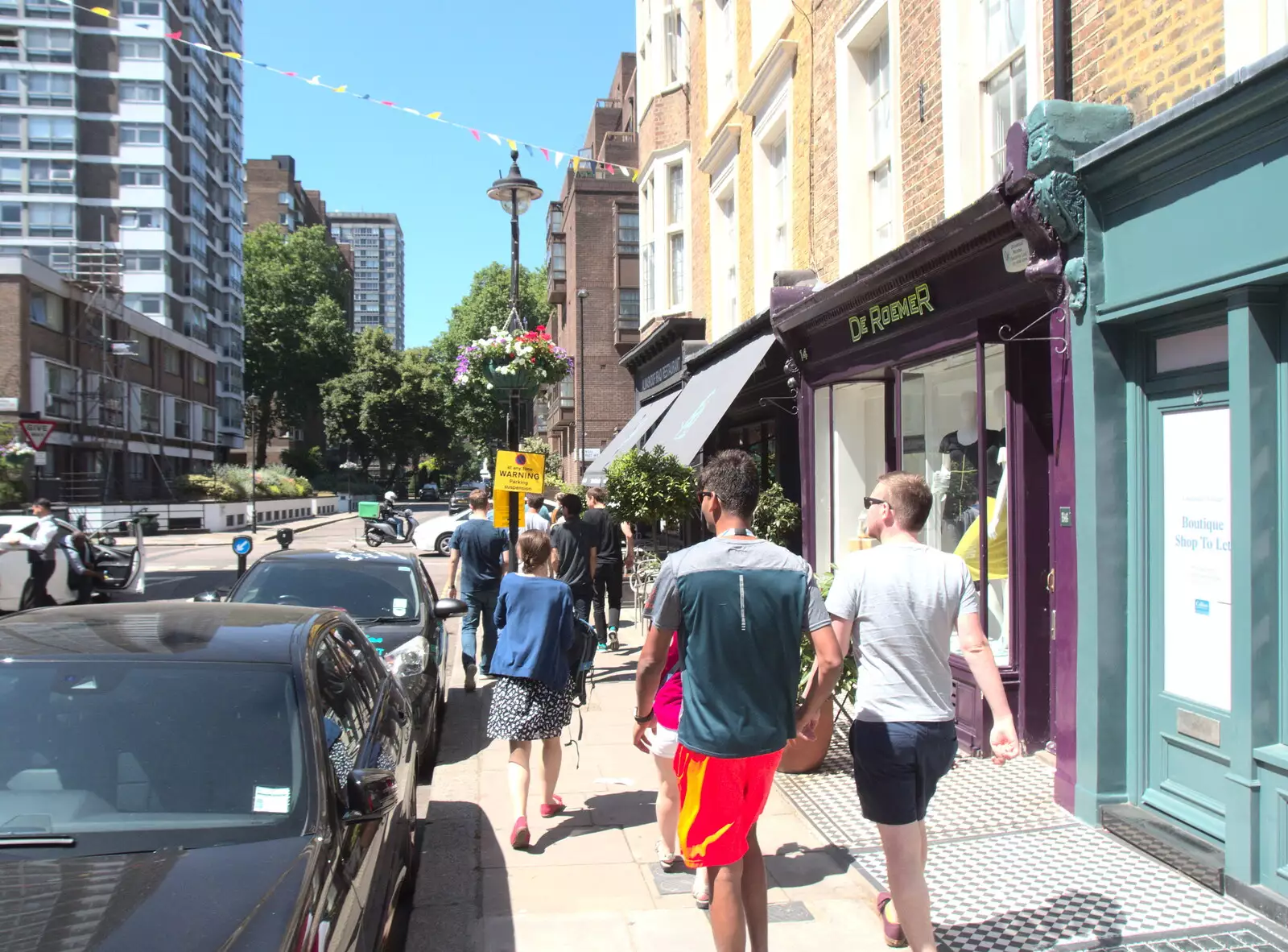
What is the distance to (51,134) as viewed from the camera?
57656 millimetres

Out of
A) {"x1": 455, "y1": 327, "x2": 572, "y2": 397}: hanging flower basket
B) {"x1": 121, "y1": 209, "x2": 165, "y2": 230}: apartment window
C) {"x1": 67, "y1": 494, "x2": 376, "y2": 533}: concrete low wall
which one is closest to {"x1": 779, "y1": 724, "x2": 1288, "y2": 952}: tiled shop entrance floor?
{"x1": 455, "y1": 327, "x2": 572, "y2": 397}: hanging flower basket

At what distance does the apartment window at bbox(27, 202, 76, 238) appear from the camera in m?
57.7

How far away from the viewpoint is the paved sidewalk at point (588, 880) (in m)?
4.16

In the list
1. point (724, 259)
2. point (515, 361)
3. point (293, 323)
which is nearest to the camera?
point (515, 361)

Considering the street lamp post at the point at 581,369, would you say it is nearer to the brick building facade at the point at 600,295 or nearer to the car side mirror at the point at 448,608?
the brick building facade at the point at 600,295

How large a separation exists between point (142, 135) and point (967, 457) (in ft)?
213

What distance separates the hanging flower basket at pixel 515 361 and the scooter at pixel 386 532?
16.9m

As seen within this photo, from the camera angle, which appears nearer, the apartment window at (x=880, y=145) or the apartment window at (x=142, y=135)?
the apartment window at (x=880, y=145)

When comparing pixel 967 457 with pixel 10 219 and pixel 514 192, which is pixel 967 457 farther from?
pixel 10 219

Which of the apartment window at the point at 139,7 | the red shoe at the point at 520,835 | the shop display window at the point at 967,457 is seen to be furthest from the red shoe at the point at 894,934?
the apartment window at the point at 139,7

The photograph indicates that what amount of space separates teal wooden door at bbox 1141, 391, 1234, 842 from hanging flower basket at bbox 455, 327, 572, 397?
728 centimetres

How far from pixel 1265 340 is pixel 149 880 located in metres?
4.66

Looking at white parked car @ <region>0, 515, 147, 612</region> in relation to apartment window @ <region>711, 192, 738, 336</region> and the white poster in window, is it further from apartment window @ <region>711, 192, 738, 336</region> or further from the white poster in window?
the white poster in window

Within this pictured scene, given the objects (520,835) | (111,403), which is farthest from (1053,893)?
(111,403)
